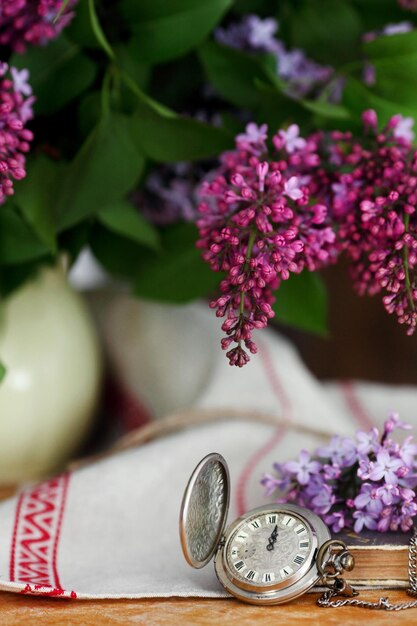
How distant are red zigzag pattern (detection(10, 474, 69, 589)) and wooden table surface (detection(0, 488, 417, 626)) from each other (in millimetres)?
16

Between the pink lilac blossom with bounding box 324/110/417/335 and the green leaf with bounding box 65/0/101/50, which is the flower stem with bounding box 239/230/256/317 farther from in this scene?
the green leaf with bounding box 65/0/101/50

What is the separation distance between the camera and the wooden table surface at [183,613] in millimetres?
348

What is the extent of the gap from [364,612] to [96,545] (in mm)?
154

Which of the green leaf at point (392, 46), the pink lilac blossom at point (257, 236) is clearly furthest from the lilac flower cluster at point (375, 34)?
the pink lilac blossom at point (257, 236)

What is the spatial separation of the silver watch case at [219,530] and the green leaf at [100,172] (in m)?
0.16

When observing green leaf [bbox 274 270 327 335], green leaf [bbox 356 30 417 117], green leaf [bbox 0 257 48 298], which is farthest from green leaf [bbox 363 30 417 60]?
green leaf [bbox 0 257 48 298]

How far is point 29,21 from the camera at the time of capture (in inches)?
15.7

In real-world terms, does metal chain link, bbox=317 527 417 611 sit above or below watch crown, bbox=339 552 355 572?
below

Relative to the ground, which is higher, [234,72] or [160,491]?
[234,72]

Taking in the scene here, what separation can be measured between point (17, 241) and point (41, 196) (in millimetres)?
44

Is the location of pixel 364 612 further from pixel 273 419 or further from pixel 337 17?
pixel 337 17

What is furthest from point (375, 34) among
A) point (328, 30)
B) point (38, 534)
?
point (38, 534)

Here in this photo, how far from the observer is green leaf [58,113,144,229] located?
0.44 m

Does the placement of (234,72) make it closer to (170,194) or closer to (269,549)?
(170,194)
